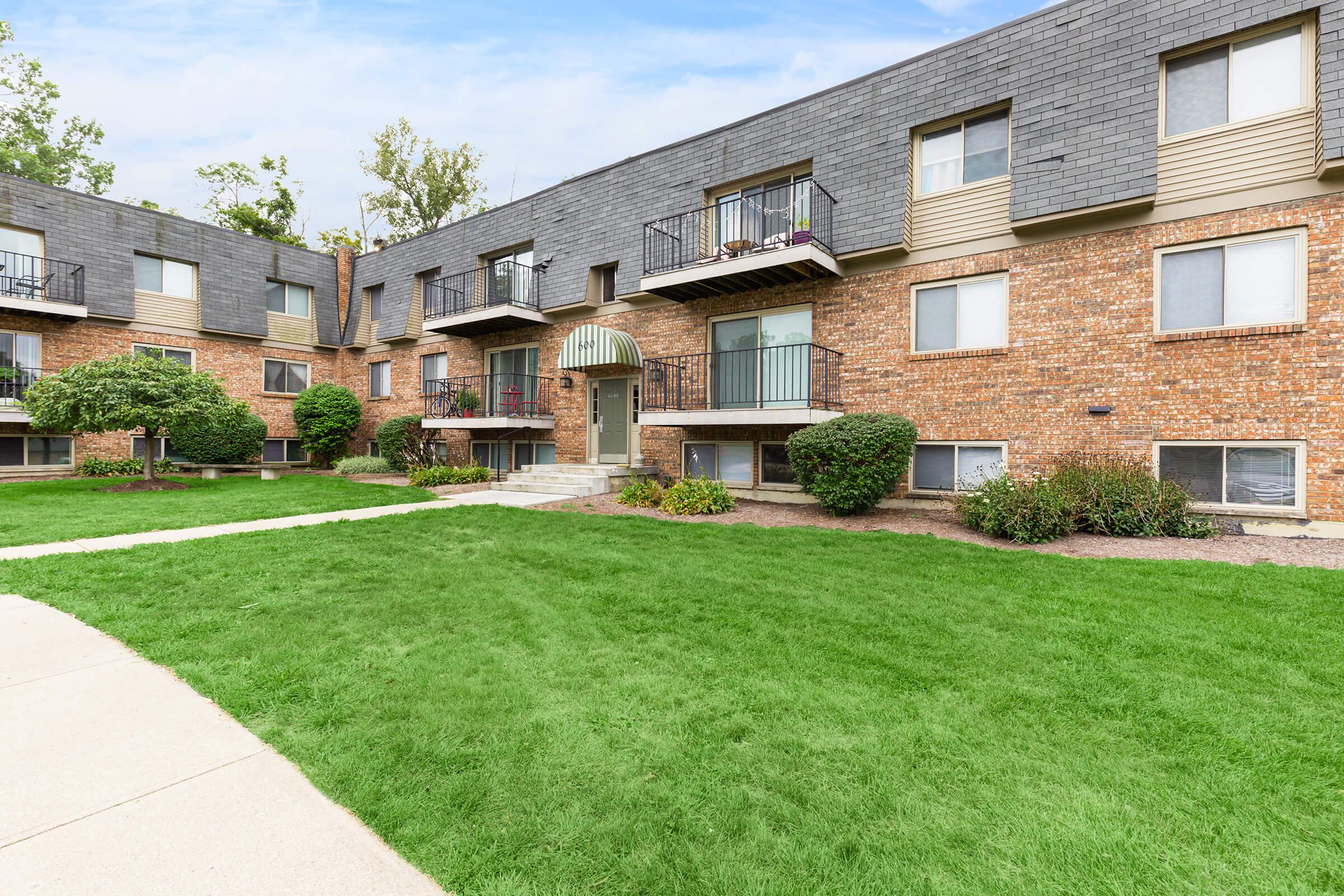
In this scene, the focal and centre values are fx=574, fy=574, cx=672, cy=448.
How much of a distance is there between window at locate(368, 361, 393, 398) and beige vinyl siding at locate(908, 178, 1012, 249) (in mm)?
17039

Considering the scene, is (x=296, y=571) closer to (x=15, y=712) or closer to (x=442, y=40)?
(x=15, y=712)

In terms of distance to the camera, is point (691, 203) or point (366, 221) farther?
point (366, 221)

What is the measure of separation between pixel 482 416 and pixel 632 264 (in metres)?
5.89

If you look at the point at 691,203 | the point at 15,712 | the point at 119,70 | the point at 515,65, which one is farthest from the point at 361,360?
the point at 15,712

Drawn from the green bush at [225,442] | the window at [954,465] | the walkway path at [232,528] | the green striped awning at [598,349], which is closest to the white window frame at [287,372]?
the green bush at [225,442]

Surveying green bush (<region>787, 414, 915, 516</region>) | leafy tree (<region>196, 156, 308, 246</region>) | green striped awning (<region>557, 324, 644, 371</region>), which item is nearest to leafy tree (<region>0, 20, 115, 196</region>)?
leafy tree (<region>196, 156, 308, 246</region>)

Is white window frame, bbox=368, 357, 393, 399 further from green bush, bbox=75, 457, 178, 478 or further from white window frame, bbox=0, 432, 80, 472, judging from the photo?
white window frame, bbox=0, 432, 80, 472

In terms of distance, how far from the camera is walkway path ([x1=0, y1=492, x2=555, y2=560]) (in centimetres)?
652

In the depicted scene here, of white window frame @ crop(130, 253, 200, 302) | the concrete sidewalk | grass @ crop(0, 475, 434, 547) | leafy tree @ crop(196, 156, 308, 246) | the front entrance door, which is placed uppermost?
leafy tree @ crop(196, 156, 308, 246)

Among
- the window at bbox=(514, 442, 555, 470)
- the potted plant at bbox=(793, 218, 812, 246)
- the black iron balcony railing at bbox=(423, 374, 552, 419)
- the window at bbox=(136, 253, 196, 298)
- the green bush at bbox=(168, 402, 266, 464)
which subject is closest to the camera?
the potted plant at bbox=(793, 218, 812, 246)

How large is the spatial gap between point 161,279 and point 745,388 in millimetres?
18346

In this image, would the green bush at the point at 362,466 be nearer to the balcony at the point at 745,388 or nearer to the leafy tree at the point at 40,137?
the balcony at the point at 745,388

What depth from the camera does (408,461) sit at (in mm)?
17344

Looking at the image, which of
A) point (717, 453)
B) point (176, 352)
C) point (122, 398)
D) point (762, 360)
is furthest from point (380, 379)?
point (762, 360)
